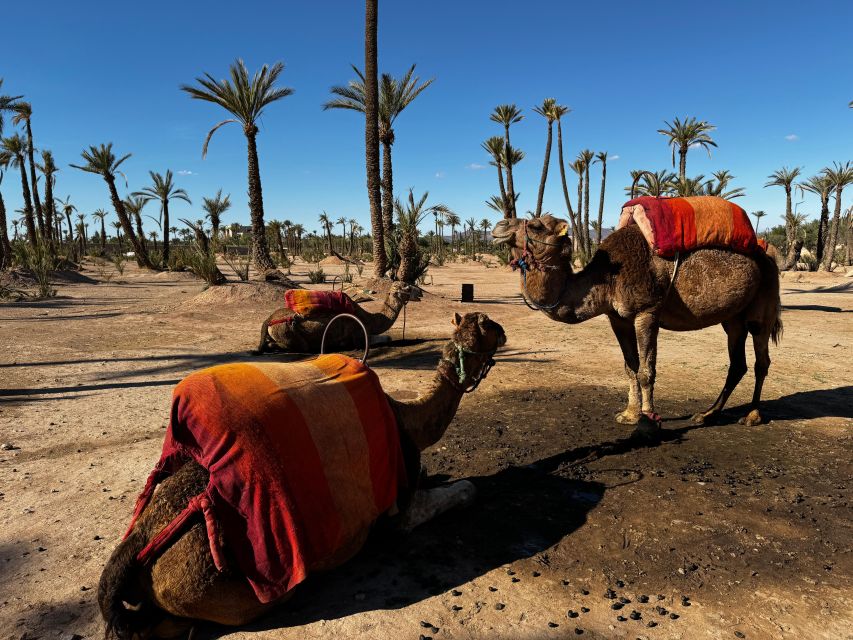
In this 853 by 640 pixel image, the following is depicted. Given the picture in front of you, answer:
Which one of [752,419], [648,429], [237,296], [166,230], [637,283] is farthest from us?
[166,230]

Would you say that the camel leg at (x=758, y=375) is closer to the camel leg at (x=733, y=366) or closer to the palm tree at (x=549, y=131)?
the camel leg at (x=733, y=366)

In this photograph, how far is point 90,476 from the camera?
14.3ft

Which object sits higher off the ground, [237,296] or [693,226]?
[693,226]

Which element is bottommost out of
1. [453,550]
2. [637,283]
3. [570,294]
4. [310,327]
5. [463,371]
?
[453,550]

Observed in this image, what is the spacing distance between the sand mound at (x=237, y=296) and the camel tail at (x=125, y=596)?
39.8 ft

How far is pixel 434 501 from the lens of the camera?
362 cm

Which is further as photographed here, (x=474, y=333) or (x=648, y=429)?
(x=648, y=429)

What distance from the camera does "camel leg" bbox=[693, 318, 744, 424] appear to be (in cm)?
563

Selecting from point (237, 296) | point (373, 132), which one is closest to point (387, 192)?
point (373, 132)

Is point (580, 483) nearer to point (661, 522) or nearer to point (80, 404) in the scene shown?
point (661, 522)

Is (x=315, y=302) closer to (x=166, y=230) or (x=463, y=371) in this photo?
(x=463, y=371)

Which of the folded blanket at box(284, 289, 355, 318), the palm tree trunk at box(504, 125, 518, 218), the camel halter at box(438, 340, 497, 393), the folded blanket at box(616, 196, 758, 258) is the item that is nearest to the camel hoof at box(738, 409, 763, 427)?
the folded blanket at box(616, 196, 758, 258)

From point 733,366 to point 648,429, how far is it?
1.74 meters

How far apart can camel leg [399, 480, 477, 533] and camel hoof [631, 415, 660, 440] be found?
1.96 metres
